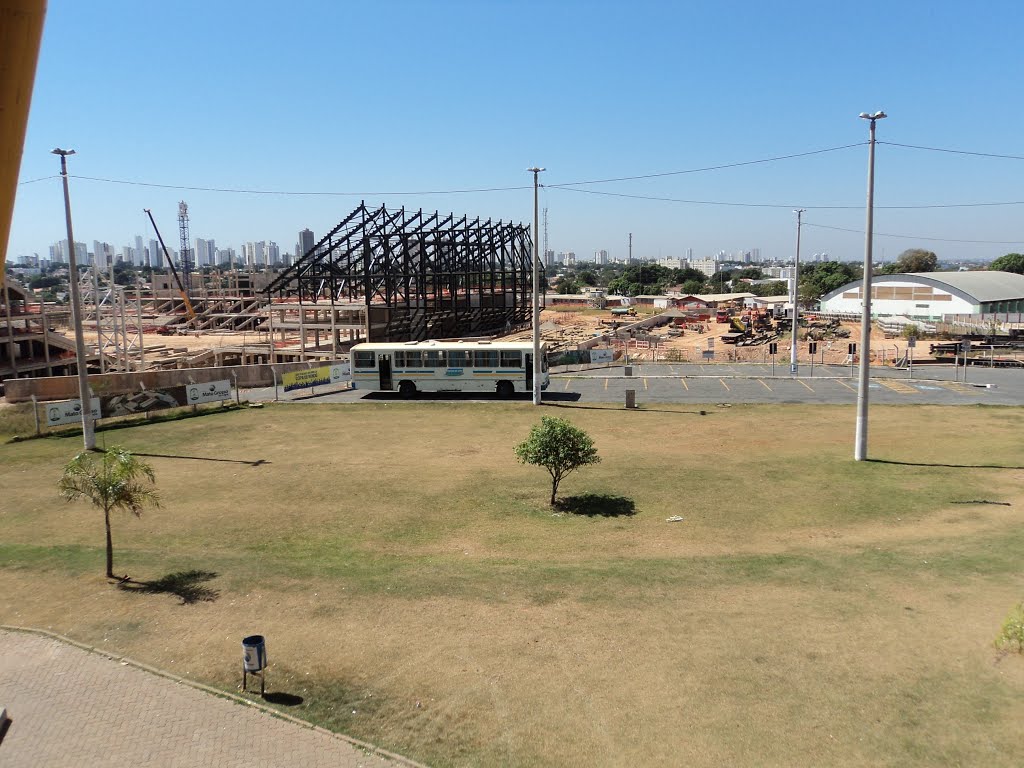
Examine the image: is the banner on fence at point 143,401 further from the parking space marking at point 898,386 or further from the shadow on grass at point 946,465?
the parking space marking at point 898,386

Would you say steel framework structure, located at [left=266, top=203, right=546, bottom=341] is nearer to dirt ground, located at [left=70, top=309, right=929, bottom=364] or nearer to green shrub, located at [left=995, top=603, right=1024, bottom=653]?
dirt ground, located at [left=70, top=309, right=929, bottom=364]

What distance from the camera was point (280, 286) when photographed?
6000cm

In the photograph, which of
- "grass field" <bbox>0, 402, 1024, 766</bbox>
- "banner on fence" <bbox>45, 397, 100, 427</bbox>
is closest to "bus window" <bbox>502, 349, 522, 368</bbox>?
"grass field" <bbox>0, 402, 1024, 766</bbox>

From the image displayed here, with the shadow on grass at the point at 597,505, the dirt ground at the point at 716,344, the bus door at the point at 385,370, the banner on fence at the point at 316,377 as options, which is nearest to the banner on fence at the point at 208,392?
the banner on fence at the point at 316,377

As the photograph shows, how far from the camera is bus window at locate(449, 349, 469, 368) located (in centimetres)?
3356

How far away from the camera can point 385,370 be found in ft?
113

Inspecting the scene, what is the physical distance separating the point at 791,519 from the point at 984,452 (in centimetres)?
1024

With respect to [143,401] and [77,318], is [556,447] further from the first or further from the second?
[143,401]

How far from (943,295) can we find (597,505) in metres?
81.7

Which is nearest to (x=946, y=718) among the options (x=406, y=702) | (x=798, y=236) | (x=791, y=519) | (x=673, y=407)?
(x=406, y=702)

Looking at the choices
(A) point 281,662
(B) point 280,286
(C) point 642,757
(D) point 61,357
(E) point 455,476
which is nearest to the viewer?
(C) point 642,757

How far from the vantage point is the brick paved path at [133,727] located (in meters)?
7.43

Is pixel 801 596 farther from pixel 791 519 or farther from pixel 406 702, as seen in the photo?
pixel 406 702

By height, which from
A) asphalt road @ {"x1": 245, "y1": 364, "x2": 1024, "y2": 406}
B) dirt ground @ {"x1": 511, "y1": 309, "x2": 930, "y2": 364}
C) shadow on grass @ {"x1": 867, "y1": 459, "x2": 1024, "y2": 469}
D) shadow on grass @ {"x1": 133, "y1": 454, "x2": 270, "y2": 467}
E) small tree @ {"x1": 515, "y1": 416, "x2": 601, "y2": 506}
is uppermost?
dirt ground @ {"x1": 511, "y1": 309, "x2": 930, "y2": 364}
